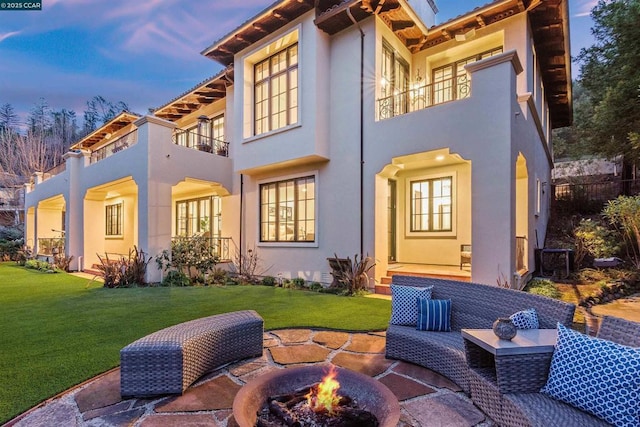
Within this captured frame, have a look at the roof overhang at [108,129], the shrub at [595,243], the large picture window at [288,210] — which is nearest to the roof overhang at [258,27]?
the large picture window at [288,210]

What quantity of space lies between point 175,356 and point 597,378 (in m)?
3.02

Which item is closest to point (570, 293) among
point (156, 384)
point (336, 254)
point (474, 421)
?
point (336, 254)

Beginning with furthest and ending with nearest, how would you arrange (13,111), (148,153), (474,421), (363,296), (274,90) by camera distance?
1. (13,111)
2. (274,90)
3. (148,153)
4. (363,296)
5. (474,421)

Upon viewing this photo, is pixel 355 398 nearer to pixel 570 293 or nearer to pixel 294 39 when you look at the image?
pixel 570 293

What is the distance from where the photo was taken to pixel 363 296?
7.41 metres

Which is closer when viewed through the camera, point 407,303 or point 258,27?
point 407,303

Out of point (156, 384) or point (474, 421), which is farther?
point (156, 384)

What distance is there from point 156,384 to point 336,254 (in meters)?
6.05

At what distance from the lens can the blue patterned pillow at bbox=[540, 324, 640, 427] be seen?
1.81 m

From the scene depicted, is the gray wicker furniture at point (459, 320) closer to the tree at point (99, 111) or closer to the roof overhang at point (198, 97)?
the roof overhang at point (198, 97)

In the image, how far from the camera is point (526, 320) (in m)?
2.70

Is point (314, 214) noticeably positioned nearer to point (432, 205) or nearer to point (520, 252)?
point (432, 205)

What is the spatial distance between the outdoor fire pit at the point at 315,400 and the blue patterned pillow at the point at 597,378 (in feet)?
3.47

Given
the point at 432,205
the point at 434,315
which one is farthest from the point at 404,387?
the point at 432,205
